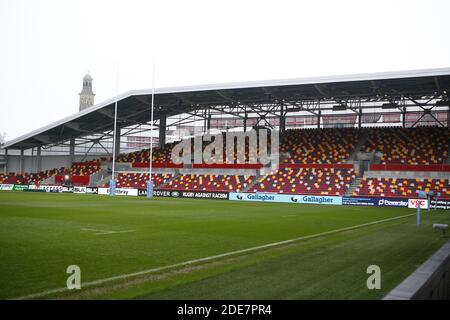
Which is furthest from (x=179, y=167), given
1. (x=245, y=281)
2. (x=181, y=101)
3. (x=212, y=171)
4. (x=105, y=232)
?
(x=245, y=281)

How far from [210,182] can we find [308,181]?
1095 cm

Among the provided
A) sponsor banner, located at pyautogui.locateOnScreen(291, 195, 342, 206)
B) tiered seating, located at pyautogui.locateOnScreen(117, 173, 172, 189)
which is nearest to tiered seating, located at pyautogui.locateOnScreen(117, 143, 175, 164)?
tiered seating, located at pyautogui.locateOnScreen(117, 173, 172, 189)

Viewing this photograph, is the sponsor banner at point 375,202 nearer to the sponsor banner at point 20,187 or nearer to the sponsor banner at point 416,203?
the sponsor banner at point 416,203

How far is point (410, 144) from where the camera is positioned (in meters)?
47.0

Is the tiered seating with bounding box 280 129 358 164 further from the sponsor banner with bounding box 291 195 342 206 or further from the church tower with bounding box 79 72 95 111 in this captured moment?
the church tower with bounding box 79 72 95 111

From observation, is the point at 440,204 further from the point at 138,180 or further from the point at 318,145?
the point at 138,180

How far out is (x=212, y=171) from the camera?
52.3 m

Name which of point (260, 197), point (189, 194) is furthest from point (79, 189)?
point (260, 197)

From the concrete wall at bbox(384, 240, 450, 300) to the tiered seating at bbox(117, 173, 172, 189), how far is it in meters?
46.7

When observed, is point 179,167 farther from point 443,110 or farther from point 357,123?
point 443,110

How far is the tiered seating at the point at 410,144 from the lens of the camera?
146 feet

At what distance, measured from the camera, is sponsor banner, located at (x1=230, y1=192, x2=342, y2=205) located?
132ft

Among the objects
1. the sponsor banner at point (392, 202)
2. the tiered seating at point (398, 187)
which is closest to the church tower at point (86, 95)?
the tiered seating at point (398, 187)
